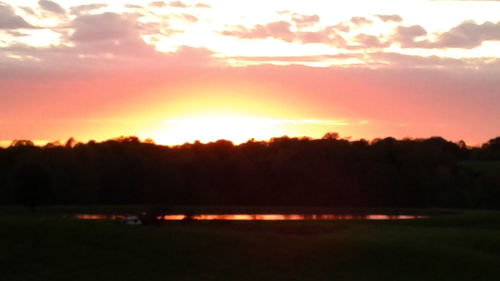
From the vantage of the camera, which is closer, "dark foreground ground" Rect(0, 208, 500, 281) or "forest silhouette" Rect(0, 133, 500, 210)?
"dark foreground ground" Rect(0, 208, 500, 281)

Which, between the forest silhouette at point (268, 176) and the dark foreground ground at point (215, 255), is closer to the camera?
the dark foreground ground at point (215, 255)

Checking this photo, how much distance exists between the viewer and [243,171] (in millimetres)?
78312

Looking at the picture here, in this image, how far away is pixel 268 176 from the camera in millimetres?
77875

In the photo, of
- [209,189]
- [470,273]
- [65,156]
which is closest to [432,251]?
[470,273]

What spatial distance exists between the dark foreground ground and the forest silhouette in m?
40.2

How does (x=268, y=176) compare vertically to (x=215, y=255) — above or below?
above

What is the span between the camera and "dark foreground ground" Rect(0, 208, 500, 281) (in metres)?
23.3

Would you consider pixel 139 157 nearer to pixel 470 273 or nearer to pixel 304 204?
pixel 304 204

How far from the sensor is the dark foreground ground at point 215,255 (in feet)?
76.5

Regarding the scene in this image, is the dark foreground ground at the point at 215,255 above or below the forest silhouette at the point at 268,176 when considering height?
below

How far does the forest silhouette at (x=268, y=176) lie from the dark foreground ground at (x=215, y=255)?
132 ft

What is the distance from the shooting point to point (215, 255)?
26.0 meters

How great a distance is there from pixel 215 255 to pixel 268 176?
51956mm

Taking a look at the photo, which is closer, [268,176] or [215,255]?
[215,255]
